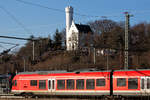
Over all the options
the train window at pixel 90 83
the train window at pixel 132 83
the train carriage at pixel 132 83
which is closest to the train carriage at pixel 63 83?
the train window at pixel 90 83

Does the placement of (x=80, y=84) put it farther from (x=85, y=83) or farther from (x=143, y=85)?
(x=143, y=85)

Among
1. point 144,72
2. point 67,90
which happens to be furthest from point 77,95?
point 144,72

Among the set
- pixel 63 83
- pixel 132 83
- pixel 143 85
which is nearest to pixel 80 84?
pixel 63 83

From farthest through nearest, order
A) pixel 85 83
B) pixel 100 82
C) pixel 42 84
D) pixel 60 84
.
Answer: pixel 42 84, pixel 60 84, pixel 85 83, pixel 100 82

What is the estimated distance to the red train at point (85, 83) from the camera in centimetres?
2127

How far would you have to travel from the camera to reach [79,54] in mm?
58938

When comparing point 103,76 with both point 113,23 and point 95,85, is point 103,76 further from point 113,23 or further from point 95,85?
point 113,23

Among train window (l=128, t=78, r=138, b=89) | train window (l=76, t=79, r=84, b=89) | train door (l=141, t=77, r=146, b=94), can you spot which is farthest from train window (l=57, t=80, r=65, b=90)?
train door (l=141, t=77, r=146, b=94)

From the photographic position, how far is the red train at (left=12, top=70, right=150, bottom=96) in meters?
21.3

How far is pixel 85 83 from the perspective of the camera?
23.3 meters

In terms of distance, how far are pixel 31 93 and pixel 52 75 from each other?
3.06m

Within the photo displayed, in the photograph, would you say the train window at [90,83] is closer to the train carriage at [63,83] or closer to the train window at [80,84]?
the train carriage at [63,83]

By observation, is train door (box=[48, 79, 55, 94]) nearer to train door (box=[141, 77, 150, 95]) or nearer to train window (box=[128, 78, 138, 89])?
train window (box=[128, 78, 138, 89])

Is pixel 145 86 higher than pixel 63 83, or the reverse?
pixel 145 86
